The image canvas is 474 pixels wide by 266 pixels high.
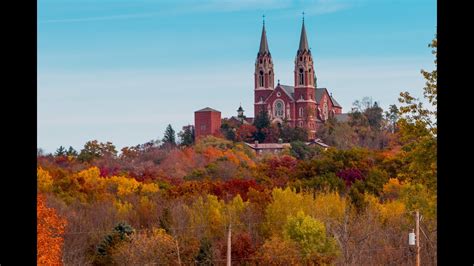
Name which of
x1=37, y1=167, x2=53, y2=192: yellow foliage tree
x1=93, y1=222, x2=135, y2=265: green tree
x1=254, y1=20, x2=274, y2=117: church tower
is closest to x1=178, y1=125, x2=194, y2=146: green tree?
x1=254, y1=20, x2=274, y2=117: church tower

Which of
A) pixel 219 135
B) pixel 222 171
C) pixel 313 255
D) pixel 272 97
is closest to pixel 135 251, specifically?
pixel 313 255

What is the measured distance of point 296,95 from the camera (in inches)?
2425

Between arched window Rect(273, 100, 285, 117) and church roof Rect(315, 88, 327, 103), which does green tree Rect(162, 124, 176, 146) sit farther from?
church roof Rect(315, 88, 327, 103)

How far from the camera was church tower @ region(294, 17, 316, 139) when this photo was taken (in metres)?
59.7

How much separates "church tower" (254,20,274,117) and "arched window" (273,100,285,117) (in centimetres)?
176

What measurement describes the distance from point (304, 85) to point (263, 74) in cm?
413

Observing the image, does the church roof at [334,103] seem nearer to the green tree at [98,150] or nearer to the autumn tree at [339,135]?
the autumn tree at [339,135]

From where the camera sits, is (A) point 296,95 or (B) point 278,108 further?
(A) point 296,95

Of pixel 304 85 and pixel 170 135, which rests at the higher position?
pixel 304 85

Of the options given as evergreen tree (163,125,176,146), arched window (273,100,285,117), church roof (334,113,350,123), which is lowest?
evergreen tree (163,125,176,146)

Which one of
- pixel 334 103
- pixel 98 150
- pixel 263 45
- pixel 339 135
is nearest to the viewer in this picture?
pixel 98 150

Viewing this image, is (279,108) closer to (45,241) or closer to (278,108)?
(278,108)

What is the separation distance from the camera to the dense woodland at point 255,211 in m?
9.91

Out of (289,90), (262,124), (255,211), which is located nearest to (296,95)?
(289,90)
